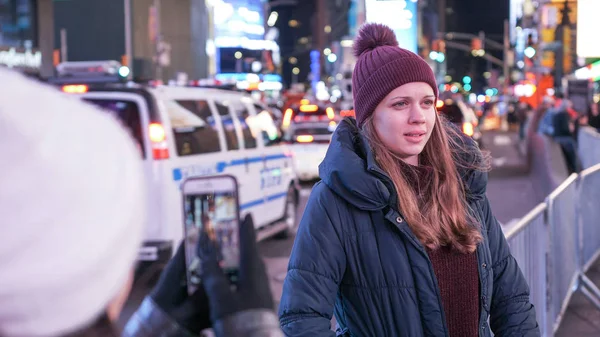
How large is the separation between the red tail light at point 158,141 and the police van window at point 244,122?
2076 mm

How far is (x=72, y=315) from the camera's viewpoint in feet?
2.77

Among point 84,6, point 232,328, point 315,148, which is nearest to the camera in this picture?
point 232,328

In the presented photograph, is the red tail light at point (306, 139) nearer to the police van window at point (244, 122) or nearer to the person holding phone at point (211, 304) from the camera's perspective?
the police van window at point (244, 122)

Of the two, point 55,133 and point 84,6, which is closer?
point 55,133

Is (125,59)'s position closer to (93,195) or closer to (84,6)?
(84,6)

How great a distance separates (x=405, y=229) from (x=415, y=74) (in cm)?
55

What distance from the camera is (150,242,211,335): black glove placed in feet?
3.75

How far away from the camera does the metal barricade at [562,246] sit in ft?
23.7

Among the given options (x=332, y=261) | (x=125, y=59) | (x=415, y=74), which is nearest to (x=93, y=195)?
(x=332, y=261)

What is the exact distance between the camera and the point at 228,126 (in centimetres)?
1037

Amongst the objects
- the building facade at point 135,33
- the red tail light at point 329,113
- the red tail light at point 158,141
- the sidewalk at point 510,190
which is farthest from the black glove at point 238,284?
the building facade at point 135,33

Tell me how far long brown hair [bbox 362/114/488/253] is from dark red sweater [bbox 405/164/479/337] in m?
0.03

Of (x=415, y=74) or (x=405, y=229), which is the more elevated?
(x=415, y=74)

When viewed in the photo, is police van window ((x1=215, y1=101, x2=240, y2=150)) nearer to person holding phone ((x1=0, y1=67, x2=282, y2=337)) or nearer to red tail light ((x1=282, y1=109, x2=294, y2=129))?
person holding phone ((x1=0, y1=67, x2=282, y2=337))
